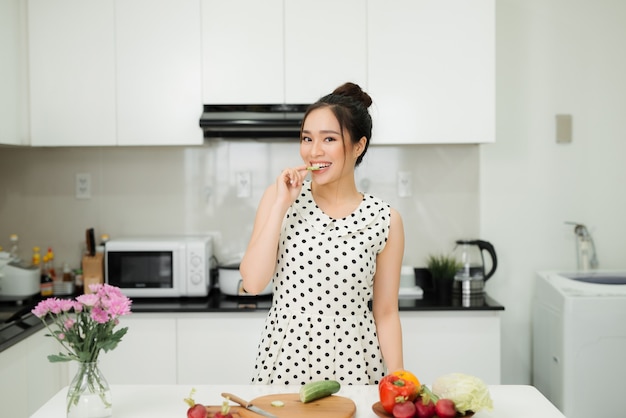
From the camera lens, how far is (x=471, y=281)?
323 cm

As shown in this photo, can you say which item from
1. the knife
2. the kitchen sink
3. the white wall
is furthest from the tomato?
the white wall

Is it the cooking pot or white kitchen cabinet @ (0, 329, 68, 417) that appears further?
the cooking pot

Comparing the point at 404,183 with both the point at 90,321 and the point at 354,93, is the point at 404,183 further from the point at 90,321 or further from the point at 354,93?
the point at 90,321

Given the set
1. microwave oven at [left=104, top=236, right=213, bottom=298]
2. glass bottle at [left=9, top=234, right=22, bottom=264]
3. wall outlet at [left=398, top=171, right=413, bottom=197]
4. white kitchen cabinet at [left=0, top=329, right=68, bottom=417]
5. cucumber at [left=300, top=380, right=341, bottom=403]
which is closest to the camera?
cucumber at [left=300, top=380, right=341, bottom=403]

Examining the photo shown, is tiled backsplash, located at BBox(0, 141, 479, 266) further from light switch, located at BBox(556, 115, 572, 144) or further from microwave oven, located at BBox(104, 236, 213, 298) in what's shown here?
light switch, located at BBox(556, 115, 572, 144)

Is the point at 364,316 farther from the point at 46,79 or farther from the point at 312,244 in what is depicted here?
the point at 46,79

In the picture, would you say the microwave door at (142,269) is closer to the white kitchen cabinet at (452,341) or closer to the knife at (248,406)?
the white kitchen cabinet at (452,341)

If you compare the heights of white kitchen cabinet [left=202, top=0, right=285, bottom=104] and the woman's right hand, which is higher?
white kitchen cabinet [left=202, top=0, right=285, bottom=104]

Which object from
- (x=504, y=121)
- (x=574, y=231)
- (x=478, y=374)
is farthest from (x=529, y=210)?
(x=478, y=374)

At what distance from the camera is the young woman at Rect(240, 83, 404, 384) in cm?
187

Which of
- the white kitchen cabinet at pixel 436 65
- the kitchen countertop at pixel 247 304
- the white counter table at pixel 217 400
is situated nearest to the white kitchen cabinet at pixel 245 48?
the white kitchen cabinet at pixel 436 65

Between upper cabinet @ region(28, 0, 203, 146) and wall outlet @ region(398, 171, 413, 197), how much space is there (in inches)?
40.3

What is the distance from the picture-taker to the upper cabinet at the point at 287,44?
3.13 meters

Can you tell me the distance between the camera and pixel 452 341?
3.03 meters
